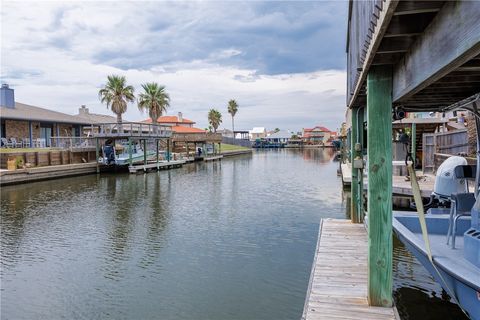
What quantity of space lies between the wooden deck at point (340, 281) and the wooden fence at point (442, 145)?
9.94 meters

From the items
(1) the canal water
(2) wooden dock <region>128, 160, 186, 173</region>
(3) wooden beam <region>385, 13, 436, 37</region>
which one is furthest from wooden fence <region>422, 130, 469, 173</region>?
(2) wooden dock <region>128, 160, 186, 173</region>

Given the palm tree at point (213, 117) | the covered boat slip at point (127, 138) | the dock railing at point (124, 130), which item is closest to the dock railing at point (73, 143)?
the covered boat slip at point (127, 138)

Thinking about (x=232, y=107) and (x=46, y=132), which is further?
Result: (x=232, y=107)

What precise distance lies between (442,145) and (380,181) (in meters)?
14.4

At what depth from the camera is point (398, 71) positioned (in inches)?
162

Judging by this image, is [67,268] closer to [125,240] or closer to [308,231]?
[125,240]

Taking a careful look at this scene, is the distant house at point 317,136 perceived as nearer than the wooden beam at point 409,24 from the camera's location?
No

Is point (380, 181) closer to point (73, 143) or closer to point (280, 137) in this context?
point (73, 143)

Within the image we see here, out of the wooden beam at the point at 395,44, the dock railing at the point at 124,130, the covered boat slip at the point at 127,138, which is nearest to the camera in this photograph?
the wooden beam at the point at 395,44

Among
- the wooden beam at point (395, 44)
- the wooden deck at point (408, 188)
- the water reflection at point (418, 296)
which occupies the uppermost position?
the wooden beam at point (395, 44)

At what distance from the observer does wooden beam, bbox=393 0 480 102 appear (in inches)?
80.4

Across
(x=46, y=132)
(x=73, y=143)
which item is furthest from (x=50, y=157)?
(x=46, y=132)

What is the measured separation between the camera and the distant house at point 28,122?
3241cm

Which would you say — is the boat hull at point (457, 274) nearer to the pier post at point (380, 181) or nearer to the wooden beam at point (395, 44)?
the pier post at point (380, 181)
